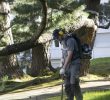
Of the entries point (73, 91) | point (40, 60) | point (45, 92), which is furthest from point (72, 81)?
point (40, 60)

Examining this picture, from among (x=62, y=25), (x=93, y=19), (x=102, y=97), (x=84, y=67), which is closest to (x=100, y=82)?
(x=84, y=67)

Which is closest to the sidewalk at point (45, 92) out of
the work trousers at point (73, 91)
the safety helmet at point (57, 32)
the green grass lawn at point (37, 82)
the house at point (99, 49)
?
the green grass lawn at point (37, 82)

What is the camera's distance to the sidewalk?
522 inches

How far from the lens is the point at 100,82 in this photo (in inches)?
617

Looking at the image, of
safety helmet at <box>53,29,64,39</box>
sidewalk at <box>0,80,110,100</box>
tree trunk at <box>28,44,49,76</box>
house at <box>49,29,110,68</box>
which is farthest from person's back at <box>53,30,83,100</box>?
house at <box>49,29,110,68</box>

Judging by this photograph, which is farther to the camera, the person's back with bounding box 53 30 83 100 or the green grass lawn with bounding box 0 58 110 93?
the green grass lawn with bounding box 0 58 110 93

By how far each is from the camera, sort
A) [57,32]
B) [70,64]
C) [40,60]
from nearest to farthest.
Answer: [57,32]
[70,64]
[40,60]

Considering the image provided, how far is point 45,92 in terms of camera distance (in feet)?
46.3

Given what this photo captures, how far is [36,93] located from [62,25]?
3.96 m

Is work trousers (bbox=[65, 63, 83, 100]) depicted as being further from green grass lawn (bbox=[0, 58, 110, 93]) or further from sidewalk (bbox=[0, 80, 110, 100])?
green grass lawn (bbox=[0, 58, 110, 93])

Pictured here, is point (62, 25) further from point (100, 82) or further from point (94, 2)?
point (94, 2)

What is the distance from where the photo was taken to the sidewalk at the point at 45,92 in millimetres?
13270

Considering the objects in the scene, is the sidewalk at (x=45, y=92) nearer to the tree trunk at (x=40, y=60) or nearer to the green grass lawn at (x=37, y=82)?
the green grass lawn at (x=37, y=82)

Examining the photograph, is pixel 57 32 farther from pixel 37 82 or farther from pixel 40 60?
pixel 40 60
